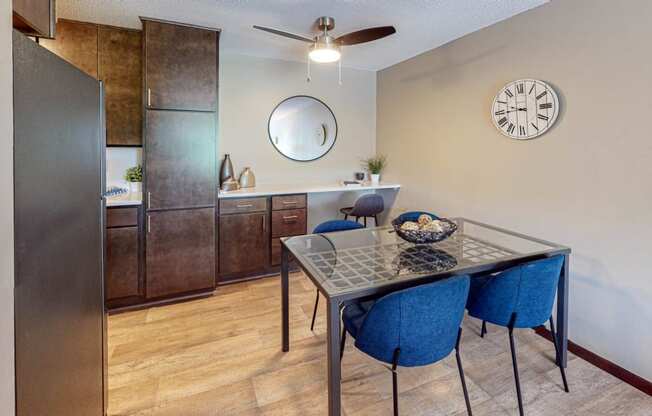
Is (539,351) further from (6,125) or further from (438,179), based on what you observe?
(6,125)

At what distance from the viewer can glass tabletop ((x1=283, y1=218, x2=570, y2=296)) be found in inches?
62.4

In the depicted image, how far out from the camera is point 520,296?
173 centimetres

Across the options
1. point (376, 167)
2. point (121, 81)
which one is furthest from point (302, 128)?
point (121, 81)

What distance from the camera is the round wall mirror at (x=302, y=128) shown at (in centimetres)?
399

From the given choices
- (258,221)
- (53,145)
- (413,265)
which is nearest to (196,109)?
(258,221)

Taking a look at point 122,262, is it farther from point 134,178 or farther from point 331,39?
point 331,39

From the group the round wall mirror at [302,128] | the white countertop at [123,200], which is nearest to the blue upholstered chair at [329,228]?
the white countertop at [123,200]

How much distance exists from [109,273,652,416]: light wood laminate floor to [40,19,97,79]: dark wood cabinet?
2135 millimetres

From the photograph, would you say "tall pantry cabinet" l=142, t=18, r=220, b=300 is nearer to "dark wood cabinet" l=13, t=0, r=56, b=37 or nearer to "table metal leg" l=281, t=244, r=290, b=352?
"table metal leg" l=281, t=244, r=290, b=352

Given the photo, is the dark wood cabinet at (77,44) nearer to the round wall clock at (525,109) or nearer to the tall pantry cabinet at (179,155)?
the tall pantry cabinet at (179,155)

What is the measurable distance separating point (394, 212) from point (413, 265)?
2580 millimetres

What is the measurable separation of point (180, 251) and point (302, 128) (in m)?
2.04

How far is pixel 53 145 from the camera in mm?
992

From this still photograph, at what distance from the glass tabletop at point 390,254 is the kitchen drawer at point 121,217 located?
1.50 m
